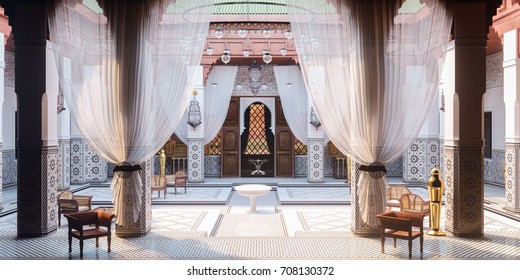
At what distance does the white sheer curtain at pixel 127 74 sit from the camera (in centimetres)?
296

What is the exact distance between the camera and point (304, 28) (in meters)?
2.94

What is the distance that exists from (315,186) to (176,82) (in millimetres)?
3571

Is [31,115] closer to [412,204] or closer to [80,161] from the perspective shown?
[412,204]

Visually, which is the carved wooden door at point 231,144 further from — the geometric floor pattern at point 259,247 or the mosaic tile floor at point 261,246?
the geometric floor pattern at point 259,247

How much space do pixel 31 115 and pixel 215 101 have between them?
142 inches

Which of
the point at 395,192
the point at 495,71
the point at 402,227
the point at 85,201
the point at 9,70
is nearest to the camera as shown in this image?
the point at 402,227

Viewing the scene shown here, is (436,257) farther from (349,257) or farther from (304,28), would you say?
(304,28)

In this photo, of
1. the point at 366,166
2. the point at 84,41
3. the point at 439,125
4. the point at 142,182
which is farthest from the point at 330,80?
the point at 439,125

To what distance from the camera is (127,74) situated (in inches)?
118

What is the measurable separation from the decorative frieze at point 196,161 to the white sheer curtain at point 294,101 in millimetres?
1313

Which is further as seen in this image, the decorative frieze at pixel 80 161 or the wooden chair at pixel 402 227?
the decorative frieze at pixel 80 161

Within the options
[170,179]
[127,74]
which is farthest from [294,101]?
[127,74]

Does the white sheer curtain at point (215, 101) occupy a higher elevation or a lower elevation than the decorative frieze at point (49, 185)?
higher

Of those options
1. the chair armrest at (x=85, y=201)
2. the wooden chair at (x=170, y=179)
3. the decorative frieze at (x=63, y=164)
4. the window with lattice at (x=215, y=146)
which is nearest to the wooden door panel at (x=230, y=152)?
the window with lattice at (x=215, y=146)
